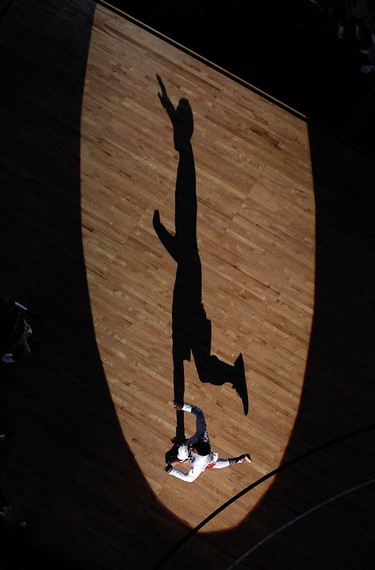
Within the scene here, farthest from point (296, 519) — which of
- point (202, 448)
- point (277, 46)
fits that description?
point (277, 46)

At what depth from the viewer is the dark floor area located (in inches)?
357

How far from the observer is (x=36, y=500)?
812cm

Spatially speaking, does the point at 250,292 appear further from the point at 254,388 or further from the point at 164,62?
the point at 164,62

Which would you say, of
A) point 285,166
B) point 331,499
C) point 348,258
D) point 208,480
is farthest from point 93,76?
point 331,499

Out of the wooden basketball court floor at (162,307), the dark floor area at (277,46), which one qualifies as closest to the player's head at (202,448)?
the wooden basketball court floor at (162,307)

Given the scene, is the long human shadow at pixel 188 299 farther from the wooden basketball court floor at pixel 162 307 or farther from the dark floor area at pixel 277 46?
the dark floor area at pixel 277 46

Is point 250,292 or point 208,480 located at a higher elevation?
point 250,292

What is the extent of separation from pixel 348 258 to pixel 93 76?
178 inches

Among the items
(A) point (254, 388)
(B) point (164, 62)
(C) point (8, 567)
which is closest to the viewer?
(C) point (8, 567)

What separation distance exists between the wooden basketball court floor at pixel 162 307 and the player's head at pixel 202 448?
27.6 inches

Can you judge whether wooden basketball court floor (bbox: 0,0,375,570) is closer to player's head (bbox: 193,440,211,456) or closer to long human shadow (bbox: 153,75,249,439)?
long human shadow (bbox: 153,75,249,439)

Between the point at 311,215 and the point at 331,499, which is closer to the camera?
the point at 331,499

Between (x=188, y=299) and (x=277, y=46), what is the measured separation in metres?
4.00

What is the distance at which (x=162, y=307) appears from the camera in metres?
8.51
